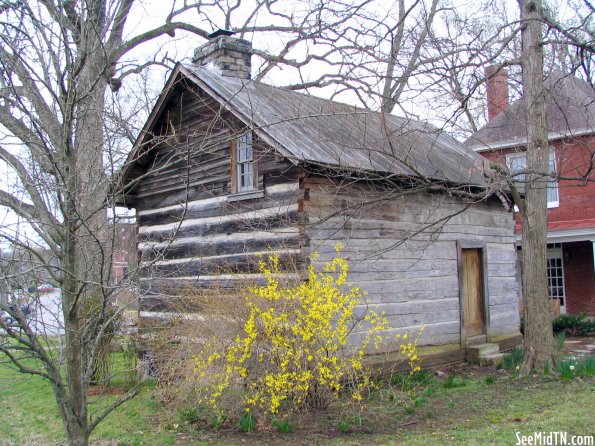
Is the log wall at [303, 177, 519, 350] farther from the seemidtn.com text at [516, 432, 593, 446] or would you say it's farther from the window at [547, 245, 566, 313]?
the window at [547, 245, 566, 313]

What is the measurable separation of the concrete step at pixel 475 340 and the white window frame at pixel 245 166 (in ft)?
18.8

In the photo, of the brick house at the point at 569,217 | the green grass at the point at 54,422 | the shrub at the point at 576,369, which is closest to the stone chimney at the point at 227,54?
the green grass at the point at 54,422

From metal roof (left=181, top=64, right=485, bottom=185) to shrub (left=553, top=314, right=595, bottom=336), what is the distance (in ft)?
21.5

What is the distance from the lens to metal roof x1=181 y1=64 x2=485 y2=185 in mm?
9258

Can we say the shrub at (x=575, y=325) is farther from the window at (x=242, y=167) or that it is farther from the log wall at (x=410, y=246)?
the window at (x=242, y=167)

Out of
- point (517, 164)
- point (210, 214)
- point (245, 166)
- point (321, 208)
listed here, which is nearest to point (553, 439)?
point (321, 208)

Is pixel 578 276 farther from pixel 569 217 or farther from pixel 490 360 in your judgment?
pixel 490 360

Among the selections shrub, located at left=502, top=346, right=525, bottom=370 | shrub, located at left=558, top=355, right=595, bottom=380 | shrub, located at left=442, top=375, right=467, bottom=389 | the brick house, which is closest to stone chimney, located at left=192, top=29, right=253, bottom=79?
shrub, located at left=442, top=375, right=467, bottom=389

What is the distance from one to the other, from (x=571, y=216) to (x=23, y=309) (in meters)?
18.1

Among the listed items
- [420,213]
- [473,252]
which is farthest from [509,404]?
[473,252]

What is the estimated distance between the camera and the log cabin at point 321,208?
9641mm

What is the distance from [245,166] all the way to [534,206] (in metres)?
5.32

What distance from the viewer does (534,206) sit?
1091 cm

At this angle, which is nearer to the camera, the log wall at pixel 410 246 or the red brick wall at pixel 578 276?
the log wall at pixel 410 246
